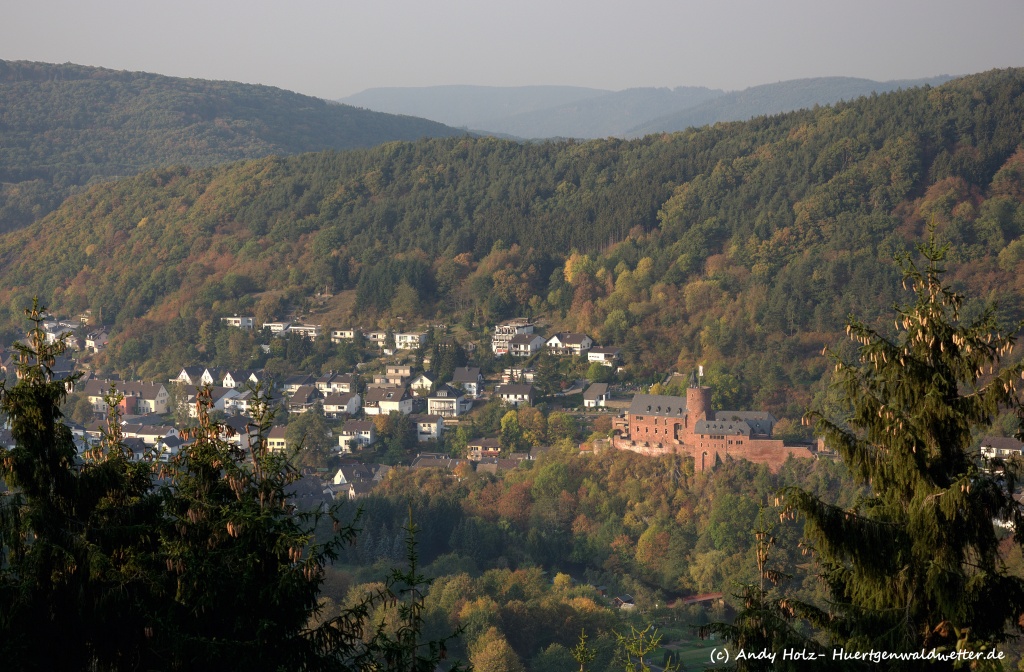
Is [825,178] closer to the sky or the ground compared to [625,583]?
closer to the sky

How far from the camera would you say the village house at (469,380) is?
47406mm

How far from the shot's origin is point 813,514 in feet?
22.1

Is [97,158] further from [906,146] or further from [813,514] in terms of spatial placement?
[813,514]

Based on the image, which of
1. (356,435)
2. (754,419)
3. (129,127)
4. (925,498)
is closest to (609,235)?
(356,435)

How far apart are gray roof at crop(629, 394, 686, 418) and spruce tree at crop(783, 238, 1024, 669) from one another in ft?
103

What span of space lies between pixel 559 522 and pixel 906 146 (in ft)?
108

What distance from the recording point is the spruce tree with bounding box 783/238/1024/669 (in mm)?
6617

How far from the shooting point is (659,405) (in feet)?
127

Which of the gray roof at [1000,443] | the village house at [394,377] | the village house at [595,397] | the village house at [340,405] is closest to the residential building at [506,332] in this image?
the village house at [394,377]

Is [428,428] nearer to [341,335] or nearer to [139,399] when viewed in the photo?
[341,335]

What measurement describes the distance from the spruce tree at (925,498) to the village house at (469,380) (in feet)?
132

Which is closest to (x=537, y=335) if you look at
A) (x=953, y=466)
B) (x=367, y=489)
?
(x=367, y=489)

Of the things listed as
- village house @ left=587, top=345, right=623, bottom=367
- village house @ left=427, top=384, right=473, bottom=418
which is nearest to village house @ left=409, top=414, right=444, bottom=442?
village house @ left=427, top=384, right=473, bottom=418

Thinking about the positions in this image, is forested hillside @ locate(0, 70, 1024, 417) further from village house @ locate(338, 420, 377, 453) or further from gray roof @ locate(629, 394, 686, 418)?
village house @ locate(338, 420, 377, 453)
